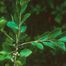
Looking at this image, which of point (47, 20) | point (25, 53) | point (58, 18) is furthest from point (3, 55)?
point (47, 20)

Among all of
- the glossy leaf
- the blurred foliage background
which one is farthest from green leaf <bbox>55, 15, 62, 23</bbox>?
the glossy leaf

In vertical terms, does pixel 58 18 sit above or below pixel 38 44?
below

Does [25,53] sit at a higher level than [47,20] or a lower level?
higher

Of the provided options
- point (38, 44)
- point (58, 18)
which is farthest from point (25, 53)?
point (58, 18)

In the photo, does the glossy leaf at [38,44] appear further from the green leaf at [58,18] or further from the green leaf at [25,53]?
the green leaf at [58,18]

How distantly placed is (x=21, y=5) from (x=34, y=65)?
2.52 m

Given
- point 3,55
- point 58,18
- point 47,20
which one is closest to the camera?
point 3,55

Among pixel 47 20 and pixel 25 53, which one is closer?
pixel 25 53

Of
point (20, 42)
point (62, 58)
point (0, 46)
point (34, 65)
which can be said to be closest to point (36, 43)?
point (20, 42)

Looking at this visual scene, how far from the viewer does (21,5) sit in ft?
3.47

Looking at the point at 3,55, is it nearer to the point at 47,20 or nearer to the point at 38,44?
the point at 38,44

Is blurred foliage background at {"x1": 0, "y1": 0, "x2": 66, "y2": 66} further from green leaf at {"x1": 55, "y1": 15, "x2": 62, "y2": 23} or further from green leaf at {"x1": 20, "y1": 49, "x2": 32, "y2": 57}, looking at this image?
green leaf at {"x1": 20, "y1": 49, "x2": 32, "y2": 57}

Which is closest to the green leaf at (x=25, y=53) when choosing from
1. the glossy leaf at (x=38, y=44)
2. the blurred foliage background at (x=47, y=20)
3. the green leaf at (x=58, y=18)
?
the glossy leaf at (x=38, y=44)

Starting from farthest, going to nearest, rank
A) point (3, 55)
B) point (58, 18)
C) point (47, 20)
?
point (47, 20) < point (58, 18) < point (3, 55)
